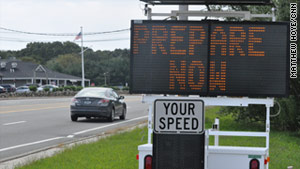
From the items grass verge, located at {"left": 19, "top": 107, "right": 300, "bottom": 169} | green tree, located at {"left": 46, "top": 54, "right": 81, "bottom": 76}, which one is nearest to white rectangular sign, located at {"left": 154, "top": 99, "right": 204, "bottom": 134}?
grass verge, located at {"left": 19, "top": 107, "right": 300, "bottom": 169}

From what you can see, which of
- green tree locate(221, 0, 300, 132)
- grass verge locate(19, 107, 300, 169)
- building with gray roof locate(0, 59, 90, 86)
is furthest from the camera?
building with gray roof locate(0, 59, 90, 86)

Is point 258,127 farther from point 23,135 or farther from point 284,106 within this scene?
point 23,135

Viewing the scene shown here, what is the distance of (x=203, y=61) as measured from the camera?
7.39 meters

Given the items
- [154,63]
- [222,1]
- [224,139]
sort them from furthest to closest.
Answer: [224,139] → [222,1] → [154,63]

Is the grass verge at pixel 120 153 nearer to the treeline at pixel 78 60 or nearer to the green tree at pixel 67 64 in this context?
the treeline at pixel 78 60

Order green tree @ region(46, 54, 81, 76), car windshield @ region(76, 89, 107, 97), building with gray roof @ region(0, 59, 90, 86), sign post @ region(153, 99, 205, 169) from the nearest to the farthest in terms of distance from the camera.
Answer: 1. sign post @ region(153, 99, 205, 169)
2. car windshield @ region(76, 89, 107, 97)
3. building with gray roof @ region(0, 59, 90, 86)
4. green tree @ region(46, 54, 81, 76)

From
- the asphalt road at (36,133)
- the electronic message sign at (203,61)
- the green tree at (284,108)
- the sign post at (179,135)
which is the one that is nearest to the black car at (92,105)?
the asphalt road at (36,133)

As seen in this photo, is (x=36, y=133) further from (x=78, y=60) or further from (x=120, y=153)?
(x=78, y=60)

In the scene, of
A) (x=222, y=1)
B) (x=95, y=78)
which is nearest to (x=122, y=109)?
(x=222, y=1)

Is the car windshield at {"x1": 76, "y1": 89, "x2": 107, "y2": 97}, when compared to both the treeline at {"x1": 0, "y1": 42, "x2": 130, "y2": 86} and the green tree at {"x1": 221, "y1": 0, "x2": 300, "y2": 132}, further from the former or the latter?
the treeline at {"x1": 0, "y1": 42, "x2": 130, "y2": 86}

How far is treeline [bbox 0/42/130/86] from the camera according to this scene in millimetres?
117562

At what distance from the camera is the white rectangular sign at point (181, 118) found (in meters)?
5.83

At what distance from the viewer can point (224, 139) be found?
13773mm

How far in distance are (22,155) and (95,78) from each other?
106971mm
